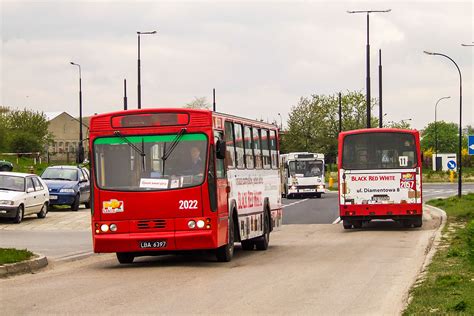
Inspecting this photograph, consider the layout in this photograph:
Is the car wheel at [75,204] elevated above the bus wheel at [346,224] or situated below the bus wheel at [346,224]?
above

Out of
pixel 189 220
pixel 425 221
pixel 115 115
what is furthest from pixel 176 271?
pixel 425 221

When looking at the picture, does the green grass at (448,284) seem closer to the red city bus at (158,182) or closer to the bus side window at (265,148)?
the red city bus at (158,182)

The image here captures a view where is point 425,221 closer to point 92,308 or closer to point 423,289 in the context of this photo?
point 423,289

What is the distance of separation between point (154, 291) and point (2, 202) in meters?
20.5

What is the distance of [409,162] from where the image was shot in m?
33.7

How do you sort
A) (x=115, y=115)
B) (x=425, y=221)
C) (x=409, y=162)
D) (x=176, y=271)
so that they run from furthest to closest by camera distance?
(x=425, y=221) → (x=409, y=162) → (x=115, y=115) → (x=176, y=271)

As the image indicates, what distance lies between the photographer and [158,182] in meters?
19.7

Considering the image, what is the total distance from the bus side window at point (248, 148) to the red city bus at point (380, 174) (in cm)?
1038

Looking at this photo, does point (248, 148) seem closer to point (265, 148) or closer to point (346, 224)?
point (265, 148)

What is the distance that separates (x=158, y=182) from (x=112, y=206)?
91 cm

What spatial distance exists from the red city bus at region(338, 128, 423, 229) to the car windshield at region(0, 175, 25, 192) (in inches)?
405

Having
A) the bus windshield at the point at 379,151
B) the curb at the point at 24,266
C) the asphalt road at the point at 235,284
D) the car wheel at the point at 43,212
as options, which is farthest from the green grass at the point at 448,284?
the car wheel at the point at 43,212

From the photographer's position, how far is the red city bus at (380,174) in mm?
33594

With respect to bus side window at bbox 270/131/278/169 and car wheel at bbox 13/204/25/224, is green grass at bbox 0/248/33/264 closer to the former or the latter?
bus side window at bbox 270/131/278/169
